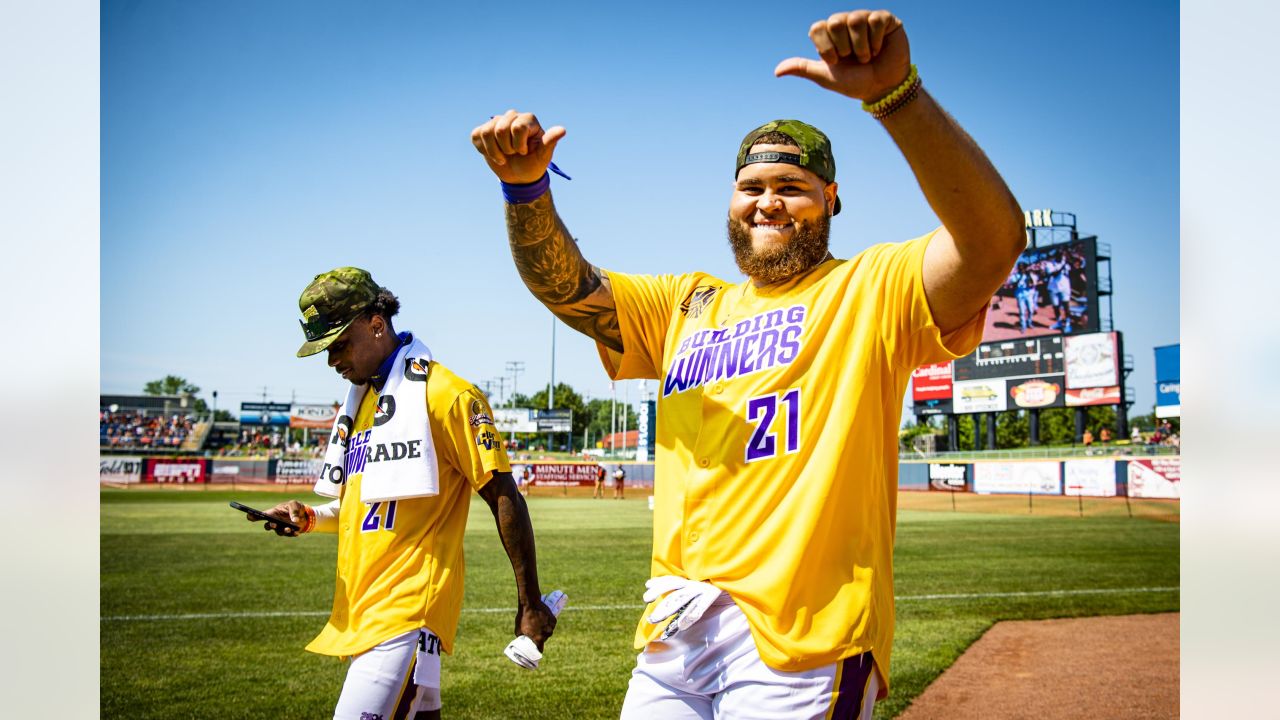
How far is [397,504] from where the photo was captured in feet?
12.6

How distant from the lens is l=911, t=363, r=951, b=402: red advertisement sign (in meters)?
56.4

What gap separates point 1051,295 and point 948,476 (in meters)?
13.2

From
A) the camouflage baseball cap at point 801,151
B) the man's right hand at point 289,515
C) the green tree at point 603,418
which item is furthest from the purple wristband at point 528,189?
the green tree at point 603,418

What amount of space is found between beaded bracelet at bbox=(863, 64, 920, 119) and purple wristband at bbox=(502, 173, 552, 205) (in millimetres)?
1094

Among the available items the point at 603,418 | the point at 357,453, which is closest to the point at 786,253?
the point at 357,453

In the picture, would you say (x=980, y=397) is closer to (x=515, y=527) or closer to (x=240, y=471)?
(x=240, y=471)

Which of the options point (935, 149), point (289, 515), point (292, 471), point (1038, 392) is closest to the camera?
point (935, 149)

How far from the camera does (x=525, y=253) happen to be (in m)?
2.93

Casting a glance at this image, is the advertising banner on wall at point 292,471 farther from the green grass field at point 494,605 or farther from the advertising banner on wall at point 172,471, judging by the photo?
the green grass field at point 494,605

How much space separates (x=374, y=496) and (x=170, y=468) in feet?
172

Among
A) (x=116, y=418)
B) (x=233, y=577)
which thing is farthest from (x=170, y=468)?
(x=233, y=577)

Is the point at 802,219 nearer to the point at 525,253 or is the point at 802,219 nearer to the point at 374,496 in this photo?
the point at 525,253

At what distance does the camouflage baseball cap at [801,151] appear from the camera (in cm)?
271

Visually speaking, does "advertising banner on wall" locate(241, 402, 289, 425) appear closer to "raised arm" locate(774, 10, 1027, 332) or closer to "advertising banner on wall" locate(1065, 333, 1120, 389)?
"advertising banner on wall" locate(1065, 333, 1120, 389)
